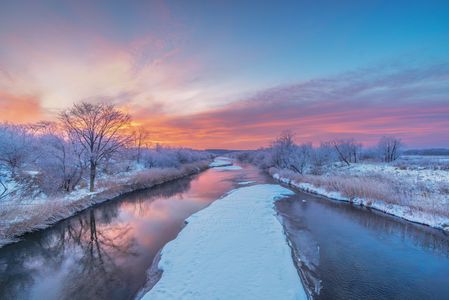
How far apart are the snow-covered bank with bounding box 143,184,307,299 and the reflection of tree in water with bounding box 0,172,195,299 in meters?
1.36

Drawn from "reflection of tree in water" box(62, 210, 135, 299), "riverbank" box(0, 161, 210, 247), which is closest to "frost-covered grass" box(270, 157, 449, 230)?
A: "reflection of tree in water" box(62, 210, 135, 299)

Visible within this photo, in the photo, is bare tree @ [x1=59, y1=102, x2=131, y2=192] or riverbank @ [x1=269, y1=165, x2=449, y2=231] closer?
riverbank @ [x1=269, y1=165, x2=449, y2=231]

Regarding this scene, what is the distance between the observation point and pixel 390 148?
55406 mm

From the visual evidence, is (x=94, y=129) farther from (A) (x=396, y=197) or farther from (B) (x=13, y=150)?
(A) (x=396, y=197)

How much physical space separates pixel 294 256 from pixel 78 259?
8.25 meters

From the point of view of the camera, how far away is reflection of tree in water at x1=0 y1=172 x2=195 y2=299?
6.75 metres

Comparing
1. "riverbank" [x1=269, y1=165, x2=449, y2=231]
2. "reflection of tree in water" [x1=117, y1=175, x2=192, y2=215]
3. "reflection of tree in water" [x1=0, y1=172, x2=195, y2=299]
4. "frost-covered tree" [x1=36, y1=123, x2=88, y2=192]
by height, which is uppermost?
"frost-covered tree" [x1=36, y1=123, x2=88, y2=192]

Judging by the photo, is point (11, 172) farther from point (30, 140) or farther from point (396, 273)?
point (396, 273)

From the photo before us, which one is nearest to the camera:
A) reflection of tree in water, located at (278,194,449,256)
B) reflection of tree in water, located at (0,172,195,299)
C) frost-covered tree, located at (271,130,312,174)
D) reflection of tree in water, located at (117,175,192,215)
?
reflection of tree in water, located at (0,172,195,299)

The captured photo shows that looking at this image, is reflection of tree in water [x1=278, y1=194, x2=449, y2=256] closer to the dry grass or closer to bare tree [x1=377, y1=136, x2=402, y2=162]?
→ the dry grass

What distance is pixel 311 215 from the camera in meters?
14.6

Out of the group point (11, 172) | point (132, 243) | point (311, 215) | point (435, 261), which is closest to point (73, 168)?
point (11, 172)

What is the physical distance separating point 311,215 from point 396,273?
7.11 meters

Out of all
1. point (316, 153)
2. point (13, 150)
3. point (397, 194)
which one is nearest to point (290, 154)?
point (316, 153)
